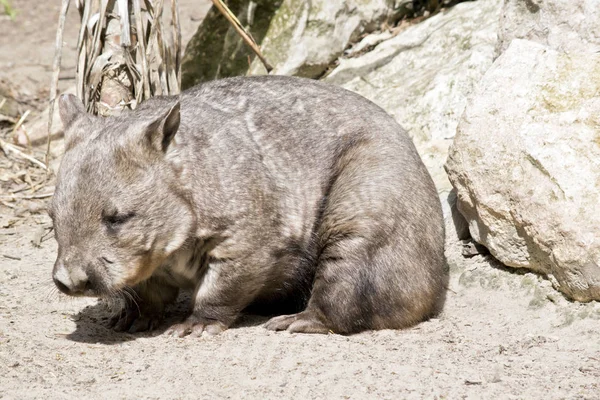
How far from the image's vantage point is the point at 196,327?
5.16 metres

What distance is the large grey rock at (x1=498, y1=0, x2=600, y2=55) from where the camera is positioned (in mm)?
5465

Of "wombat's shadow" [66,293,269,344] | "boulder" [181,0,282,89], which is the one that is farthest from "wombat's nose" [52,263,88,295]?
A: "boulder" [181,0,282,89]

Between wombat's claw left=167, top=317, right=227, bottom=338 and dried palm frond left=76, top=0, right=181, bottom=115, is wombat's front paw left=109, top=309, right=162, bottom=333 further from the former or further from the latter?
dried palm frond left=76, top=0, right=181, bottom=115

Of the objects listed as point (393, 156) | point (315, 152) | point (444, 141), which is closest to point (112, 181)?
point (315, 152)

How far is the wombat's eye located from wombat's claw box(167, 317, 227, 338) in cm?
84

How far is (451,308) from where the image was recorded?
5.46 metres

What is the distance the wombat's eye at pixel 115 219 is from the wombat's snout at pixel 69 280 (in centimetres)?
28

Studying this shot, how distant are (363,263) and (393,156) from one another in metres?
0.71

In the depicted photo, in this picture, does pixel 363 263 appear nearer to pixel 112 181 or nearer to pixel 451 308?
pixel 451 308

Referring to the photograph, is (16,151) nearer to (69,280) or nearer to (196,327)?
(196,327)

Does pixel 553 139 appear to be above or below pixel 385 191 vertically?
above

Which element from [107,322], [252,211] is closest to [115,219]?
[252,211]

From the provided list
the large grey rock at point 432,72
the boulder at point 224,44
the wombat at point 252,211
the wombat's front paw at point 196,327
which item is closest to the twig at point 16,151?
the boulder at point 224,44

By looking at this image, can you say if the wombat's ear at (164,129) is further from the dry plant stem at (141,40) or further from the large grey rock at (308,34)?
the large grey rock at (308,34)
